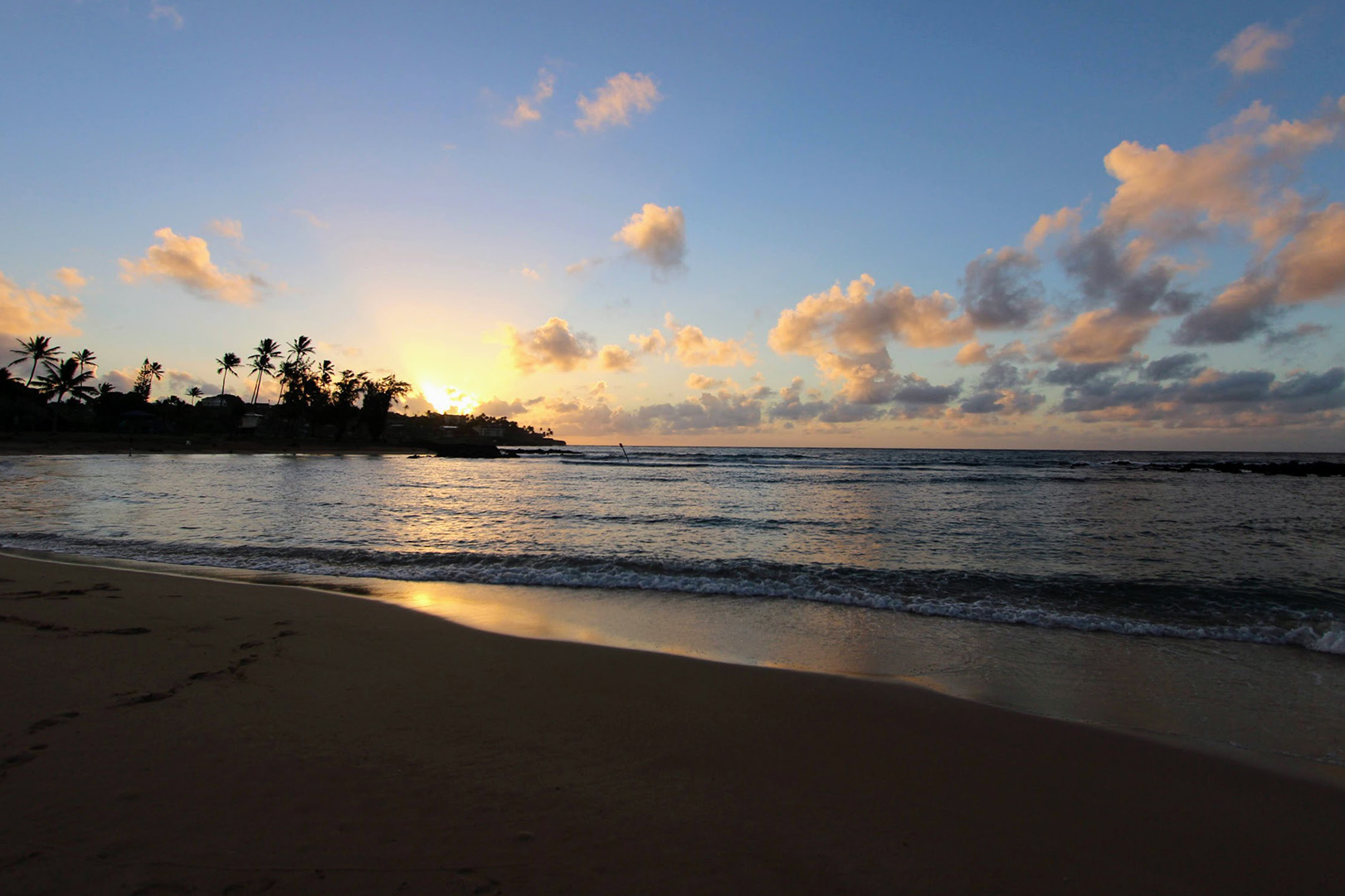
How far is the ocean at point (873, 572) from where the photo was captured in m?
6.80

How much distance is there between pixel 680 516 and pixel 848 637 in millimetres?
12946

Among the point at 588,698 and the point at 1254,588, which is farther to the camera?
the point at 1254,588

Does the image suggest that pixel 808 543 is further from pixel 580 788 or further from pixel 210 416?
pixel 210 416

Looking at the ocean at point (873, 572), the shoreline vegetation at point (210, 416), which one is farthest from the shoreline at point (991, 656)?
the shoreline vegetation at point (210, 416)

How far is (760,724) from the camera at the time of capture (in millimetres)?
4941

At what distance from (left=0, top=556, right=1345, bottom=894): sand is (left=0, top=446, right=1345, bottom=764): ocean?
125 cm

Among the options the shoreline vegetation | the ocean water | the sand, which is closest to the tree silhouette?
the shoreline vegetation

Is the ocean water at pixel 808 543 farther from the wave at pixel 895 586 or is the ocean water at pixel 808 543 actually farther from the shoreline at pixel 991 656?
the shoreline at pixel 991 656

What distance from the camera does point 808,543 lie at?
50.5ft

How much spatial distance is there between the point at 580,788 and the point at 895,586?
8462 millimetres

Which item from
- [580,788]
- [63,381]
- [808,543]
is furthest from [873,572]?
[63,381]

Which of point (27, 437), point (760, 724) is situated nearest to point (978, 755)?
point (760, 724)

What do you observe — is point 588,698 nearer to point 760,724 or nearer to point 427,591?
point 760,724

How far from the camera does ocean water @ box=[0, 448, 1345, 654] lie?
10008 millimetres
